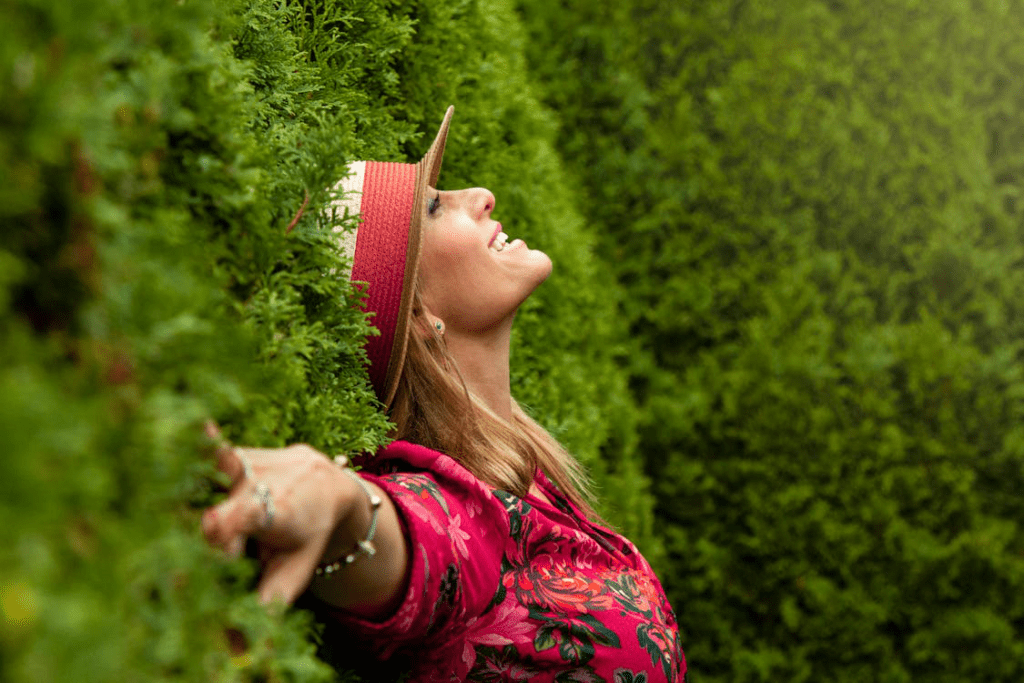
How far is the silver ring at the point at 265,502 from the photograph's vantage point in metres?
1.00

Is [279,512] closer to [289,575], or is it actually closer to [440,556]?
[289,575]

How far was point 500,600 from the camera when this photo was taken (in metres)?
1.67

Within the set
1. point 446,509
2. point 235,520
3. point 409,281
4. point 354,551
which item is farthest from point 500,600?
point 235,520

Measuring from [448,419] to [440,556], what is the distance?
0.64 m

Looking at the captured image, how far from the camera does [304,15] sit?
2.11m

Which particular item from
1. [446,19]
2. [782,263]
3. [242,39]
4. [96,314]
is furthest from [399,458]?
[782,263]

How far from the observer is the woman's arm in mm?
986

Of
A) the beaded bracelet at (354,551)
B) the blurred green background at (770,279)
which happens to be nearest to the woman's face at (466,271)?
the blurred green background at (770,279)

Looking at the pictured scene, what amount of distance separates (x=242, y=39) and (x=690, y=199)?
3.29 m

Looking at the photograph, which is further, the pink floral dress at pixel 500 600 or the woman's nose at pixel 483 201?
the woman's nose at pixel 483 201

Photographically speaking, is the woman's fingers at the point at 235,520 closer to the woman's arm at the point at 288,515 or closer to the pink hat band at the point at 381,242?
the woman's arm at the point at 288,515

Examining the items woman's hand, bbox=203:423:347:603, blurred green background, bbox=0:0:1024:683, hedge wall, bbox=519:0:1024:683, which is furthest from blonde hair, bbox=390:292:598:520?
hedge wall, bbox=519:0:1024:683

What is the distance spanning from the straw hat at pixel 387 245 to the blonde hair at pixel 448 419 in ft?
0.27

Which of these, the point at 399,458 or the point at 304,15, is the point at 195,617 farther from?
the point at 304,15
